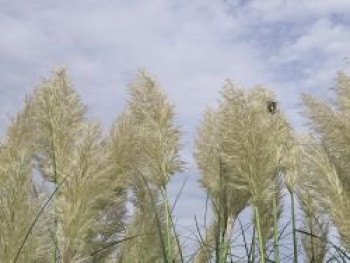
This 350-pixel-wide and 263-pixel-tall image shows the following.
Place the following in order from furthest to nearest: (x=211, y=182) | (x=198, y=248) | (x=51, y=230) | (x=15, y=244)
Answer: (x=198, y=248) < (x=211, y=182) < (x=51, y=230) < (x=15, y=244)

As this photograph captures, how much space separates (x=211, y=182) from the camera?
459 cm

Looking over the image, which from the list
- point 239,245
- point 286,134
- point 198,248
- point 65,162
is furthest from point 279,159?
point 65,162

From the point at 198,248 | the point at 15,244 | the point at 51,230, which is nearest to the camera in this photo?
the point at 15,244

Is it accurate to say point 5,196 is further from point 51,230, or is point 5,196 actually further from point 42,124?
point 42,124

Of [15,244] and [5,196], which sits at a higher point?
[5,196]

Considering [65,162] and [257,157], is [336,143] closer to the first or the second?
[257,157]

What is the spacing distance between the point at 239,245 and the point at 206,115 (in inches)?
41.3

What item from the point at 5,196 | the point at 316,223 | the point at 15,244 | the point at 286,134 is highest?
the point at 286,134

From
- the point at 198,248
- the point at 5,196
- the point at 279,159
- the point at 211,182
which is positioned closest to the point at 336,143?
the point at 279,159

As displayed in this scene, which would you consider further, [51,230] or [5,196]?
[51,230]

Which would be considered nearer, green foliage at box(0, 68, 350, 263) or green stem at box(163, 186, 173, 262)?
green foliage at box(0, 68, 350, 263)

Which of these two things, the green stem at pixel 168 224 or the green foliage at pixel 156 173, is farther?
the green stem at pixel 168 224

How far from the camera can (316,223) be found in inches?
201

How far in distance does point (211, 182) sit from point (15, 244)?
5.39 feet
